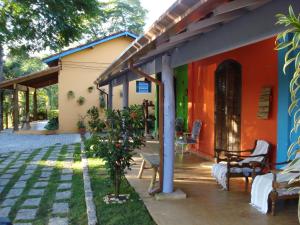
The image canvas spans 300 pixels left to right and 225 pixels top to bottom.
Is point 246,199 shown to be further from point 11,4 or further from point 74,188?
point 11,4

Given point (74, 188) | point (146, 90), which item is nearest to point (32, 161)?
point (74, 188)

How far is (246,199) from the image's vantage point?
17.1 ft

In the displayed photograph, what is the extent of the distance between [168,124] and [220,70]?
3357 millimetres

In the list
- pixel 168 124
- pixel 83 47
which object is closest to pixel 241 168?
pixel 168 124

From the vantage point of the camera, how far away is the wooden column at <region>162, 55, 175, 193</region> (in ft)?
17.4

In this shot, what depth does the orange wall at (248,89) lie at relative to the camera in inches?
240

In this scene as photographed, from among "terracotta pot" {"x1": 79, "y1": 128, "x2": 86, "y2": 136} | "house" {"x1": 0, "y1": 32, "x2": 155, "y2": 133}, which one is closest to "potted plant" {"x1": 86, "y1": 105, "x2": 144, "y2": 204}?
"terracotta pot" {"x1": 79, "y1": 128, "x2": 86, "y2": 136}

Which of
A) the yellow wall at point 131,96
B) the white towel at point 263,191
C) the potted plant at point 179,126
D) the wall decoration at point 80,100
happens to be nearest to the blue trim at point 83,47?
the wall decoration at point 80,100

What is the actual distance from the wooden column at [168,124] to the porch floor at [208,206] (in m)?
0.37

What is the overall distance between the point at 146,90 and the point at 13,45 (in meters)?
6.76

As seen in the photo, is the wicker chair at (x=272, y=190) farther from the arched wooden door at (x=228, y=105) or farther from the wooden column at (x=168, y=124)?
the arched wooden door at (x=228, y=105)

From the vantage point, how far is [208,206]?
4.90 m

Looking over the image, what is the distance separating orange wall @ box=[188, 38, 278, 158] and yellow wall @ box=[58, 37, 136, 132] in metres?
8.74

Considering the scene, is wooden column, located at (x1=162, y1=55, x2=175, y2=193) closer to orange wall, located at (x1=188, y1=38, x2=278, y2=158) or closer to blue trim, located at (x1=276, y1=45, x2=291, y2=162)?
blue trim, located at (x1=276, y1=45, x2=291, y2=162)
